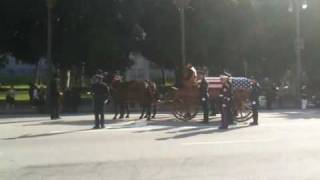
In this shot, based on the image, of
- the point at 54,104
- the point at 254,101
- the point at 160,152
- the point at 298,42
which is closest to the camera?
the point at 160,152

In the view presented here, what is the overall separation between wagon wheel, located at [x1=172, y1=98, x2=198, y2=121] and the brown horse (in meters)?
1.78

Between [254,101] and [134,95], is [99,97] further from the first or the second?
[134,95]

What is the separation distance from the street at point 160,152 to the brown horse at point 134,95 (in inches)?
188

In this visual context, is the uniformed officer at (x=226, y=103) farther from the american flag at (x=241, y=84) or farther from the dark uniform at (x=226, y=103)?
the american flag at (x=241, y=84)

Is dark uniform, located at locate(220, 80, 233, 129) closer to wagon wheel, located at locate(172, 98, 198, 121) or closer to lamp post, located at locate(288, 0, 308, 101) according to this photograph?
wagon wheel, located at locate(172, 98, 198, 121)

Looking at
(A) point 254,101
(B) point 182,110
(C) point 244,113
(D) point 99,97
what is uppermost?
(D) point 99,97

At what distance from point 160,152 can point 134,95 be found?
1265cm

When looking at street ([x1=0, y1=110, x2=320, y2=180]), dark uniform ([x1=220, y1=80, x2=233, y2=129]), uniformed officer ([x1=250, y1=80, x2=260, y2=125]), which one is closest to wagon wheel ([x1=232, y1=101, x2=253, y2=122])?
uniformed officer ([x1=250, y1=80, x2=260, y2=125])

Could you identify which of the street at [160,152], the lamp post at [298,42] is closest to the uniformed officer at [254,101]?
the street at [160,152]

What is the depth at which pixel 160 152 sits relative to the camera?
15797 millimetres

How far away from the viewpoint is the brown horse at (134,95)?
2803cm

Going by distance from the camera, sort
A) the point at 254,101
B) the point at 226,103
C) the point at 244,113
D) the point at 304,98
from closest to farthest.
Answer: the point at 226,103 < the point at 254,101 < the point at 244,113 < the point at 304,98

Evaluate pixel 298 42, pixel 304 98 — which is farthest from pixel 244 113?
pixel 298 42

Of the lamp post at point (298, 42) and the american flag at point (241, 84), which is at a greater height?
the lamp post at point (298, 42)
